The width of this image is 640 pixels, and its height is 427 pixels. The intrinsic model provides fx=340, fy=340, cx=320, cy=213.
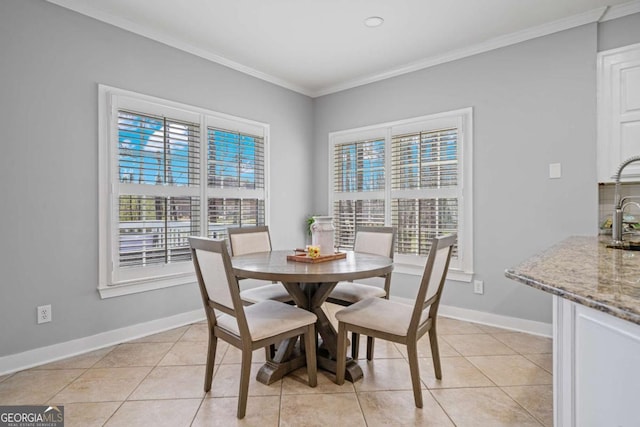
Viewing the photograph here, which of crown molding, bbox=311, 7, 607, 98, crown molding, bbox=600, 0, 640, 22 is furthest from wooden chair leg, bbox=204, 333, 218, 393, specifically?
crown molding, bbox=600, 0, 640, 22

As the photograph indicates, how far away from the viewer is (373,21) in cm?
287

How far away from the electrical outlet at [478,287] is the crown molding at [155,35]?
318cm

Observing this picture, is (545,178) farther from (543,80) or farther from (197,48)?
(197,48)

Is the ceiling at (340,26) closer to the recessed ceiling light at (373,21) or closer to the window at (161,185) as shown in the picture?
the recessed ceiling light at (373,21)

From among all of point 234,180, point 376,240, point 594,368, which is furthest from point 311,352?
point 234,180

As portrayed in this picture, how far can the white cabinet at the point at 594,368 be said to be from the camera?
86 centimetres

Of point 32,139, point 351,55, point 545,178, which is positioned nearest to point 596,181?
point 545,178

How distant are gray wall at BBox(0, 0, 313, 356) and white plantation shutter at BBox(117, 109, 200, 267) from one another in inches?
8.9

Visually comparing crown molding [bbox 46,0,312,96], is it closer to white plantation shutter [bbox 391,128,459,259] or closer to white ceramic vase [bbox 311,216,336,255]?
white plantation shutter [bbox 391,128,459,259]

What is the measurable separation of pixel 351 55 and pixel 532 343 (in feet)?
10.4

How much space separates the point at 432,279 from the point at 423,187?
6.32 feet

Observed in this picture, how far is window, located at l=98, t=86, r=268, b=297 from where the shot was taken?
2799mm

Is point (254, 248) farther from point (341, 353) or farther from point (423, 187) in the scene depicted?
point (423, 187)

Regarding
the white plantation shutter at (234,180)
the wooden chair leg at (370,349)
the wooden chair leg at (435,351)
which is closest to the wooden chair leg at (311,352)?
the wooden chair leg at (370,349)
